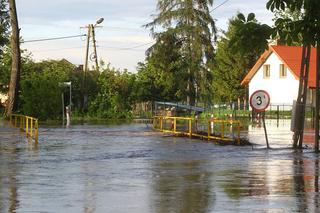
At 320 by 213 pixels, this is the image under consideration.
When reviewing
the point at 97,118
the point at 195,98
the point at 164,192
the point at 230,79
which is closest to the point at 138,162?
the point at 164,192

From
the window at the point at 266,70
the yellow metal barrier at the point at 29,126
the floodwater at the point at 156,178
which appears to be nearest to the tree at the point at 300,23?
the floodwater at the point at 156,178

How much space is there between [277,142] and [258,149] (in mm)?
4236

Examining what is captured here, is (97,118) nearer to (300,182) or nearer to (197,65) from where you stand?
(197,65)

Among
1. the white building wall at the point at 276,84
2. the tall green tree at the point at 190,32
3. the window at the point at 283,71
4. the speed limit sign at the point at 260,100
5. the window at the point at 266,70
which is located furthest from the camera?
the window at the point at 266,70

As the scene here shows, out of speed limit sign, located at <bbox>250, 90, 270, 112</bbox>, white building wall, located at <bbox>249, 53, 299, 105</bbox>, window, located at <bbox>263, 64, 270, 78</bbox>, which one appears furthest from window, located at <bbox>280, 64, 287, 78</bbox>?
speed limit sign, located at <bbox>250, 90, 270, 112</bbox>

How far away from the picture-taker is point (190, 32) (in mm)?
67562

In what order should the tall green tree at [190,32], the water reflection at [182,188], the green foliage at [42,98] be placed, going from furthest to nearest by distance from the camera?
the tall green tree at [190,32]
the green foliage at [42,98]
the water reflection at [182,188]

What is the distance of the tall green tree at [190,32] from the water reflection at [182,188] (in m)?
49.2

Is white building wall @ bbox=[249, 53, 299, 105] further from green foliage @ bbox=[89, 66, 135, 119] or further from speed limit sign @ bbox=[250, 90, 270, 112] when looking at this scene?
speed limit sign @ bbox=[250, 90, 270, 112]

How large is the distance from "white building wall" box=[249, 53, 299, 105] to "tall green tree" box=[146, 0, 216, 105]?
418 inches

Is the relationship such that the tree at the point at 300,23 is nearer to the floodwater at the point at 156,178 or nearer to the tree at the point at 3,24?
the floodwater at the point at 156,178

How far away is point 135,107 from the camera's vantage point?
246 feet

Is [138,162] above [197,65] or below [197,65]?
below

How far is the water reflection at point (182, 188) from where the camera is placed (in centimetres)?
1132
